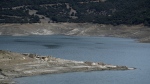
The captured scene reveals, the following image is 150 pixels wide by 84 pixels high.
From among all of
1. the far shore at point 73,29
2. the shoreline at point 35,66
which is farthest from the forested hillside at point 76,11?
the shoreline at point 35,66

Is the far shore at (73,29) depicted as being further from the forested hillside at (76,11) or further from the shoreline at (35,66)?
the shoreline at (35,66)

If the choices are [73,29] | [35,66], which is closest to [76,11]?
[73,29]

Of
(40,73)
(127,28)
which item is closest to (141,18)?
(127,28)

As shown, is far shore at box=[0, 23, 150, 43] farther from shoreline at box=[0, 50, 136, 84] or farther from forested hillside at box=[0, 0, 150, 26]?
shoreline at box=[0, 50, 136, 84]

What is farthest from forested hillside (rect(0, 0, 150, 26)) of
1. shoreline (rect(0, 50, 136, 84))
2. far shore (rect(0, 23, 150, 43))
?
shoreline (rect(0, 50, 136, 84))

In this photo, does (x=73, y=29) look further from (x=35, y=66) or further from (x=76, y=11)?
(x=35, y=66)

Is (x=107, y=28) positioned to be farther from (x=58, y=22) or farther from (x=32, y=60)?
(x=32, y=60)
